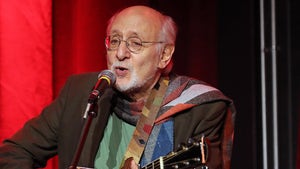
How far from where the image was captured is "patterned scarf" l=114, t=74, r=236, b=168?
8.14ft

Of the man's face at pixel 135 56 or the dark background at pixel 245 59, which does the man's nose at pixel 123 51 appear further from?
the dark background at pixel 245 59

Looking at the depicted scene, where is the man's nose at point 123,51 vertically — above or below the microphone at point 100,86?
above

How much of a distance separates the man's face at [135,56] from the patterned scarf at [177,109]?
0.09m

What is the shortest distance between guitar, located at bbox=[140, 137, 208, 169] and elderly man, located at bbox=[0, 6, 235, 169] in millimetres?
196

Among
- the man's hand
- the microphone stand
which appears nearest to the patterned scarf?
the man's hand

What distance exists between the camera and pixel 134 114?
261 centimetres

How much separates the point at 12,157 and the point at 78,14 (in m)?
0.89

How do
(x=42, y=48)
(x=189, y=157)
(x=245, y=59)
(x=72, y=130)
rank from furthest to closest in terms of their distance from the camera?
(x=245, y=59) → (x=42, y=48) → (x=72, y=130) → (x=189, y=157)

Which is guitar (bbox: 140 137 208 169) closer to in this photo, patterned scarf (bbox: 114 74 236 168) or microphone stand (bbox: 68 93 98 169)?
patterned scarf (bbox: 114 74 236 168)

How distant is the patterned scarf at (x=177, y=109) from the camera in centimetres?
248

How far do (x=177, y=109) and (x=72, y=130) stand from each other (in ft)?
1.40

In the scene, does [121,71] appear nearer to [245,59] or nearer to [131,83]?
[131,83]

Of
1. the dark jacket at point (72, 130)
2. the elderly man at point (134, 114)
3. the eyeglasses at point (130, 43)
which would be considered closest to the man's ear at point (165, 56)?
the elderly man at point (134, 114)

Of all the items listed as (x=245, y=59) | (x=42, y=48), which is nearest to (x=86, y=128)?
(x=42, y=48)
